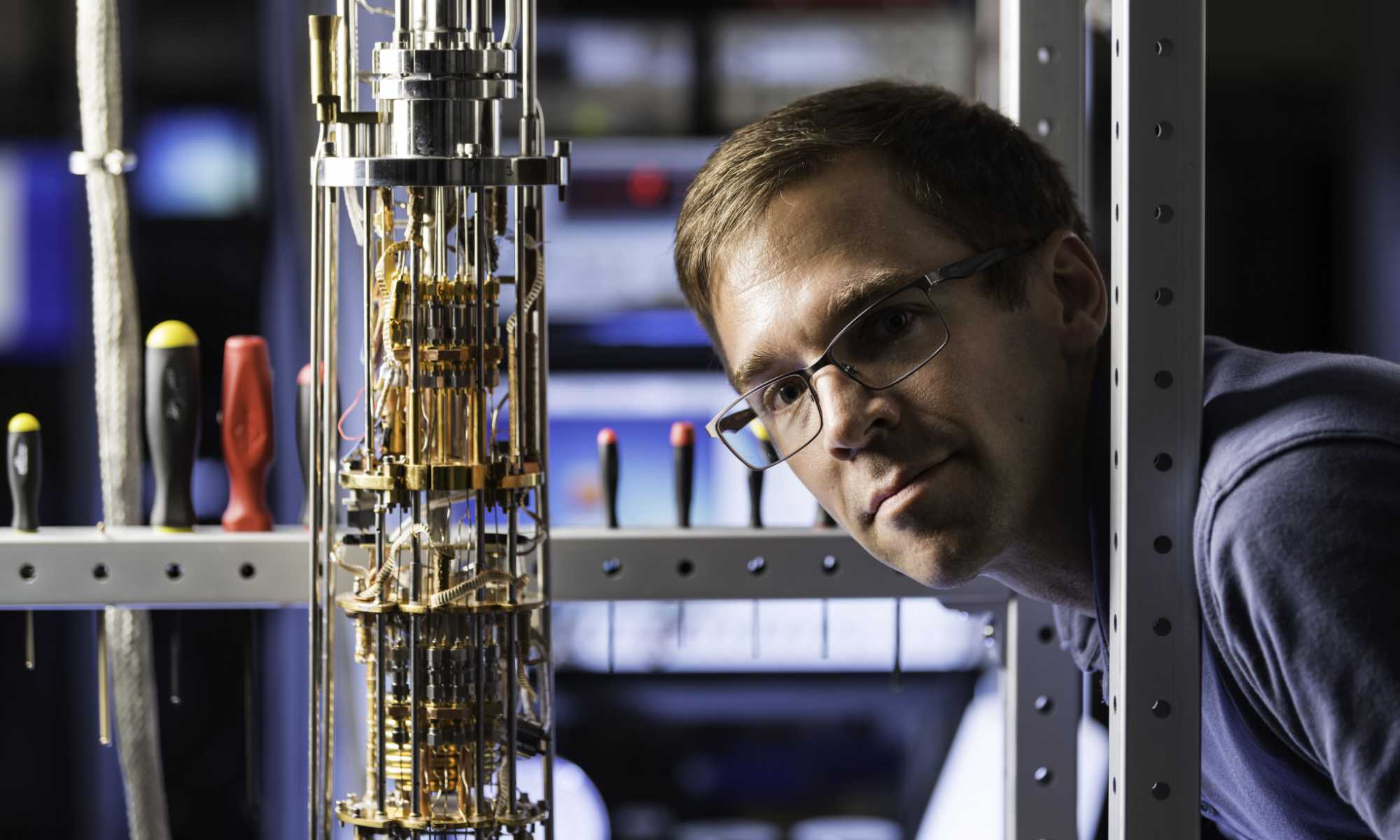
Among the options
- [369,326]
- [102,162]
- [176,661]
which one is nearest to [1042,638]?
[369,326]

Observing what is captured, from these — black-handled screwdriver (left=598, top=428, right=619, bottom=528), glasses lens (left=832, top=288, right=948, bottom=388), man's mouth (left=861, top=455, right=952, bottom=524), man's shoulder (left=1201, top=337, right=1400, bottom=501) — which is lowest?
black-handled screwdriver (left=598, top=428, right=619, bottom=528)

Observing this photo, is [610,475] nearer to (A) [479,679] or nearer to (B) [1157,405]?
(A) [479,679]

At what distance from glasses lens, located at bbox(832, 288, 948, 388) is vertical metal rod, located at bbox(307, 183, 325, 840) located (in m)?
0.33

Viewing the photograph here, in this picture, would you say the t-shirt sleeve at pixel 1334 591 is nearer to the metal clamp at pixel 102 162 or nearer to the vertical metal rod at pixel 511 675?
the vertical metal rod at pixel 511 675

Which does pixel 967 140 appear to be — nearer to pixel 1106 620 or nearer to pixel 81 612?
pixel 1106 620

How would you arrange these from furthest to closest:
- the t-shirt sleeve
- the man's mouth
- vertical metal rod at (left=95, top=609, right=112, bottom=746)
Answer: vertical metal rod at (left=95, top=609, right=112, bottom=746) < the man's mouth < the t-shirt sleeve

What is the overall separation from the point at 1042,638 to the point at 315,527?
570mm

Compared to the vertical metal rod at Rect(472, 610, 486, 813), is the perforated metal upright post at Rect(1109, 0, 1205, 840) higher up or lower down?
higher up

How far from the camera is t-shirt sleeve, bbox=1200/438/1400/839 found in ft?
1.82

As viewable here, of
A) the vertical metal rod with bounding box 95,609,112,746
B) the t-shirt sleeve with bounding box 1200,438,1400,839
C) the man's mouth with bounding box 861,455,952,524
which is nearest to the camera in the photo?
the t-shirt sleeve with bounding box 1200,438,1400,839

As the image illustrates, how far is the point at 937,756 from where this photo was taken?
1.73 m

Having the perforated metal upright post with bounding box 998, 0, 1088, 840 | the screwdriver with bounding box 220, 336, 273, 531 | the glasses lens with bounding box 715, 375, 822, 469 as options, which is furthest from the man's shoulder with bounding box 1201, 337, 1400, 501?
the screwdriver with bounding box 220, 336, 273, 531

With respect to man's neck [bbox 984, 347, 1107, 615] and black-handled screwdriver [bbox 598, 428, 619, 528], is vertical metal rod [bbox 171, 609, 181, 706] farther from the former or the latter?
man's neck [bbox 984, 347, 1107, 615]

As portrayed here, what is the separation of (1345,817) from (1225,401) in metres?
0.26
